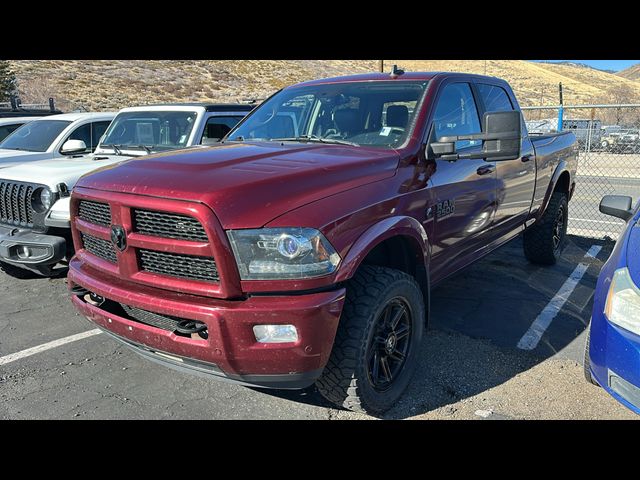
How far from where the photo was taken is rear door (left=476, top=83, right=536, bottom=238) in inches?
171

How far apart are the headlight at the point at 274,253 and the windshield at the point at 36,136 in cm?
587

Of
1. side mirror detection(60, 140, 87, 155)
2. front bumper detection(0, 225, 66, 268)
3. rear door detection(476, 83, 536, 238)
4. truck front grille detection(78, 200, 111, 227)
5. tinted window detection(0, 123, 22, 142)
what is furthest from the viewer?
tinted window detection(0, 123, 22, 142)

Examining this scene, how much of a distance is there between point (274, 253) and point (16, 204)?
380 centimetres

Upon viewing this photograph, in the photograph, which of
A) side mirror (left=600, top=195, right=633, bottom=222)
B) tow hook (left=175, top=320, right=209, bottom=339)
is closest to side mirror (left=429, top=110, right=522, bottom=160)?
side mirror (left=600, top=195, right=633, bottom=222)

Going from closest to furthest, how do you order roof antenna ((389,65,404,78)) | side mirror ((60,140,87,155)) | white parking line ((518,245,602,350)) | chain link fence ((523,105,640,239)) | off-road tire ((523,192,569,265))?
roof antenna ((389,65,404,78)), white parking line ((518,245,602,350)), off-road tire ((523,192,569,265)), side mirror ((60,140,87,155)), chain link fence ((523,105,640,239))

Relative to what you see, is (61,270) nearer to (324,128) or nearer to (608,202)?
(324,128)

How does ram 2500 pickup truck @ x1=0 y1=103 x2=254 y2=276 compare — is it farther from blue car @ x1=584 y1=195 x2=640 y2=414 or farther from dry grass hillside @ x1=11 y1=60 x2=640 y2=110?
dry grass hillside @ x1=11 y1=60 x2=640 y2=110

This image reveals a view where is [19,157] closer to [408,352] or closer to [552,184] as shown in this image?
[408,352]

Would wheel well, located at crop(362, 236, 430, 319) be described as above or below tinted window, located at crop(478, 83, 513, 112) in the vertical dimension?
below

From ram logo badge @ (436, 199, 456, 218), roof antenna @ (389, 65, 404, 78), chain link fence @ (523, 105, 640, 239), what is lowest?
chain link fence @ (523, 105, 640, 239)

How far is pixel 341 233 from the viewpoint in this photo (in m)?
2.53

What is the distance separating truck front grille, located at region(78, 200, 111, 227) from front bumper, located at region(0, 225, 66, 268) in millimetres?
1632

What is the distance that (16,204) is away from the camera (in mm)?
4988

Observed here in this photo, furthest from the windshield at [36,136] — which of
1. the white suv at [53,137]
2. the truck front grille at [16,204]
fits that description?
the truck front grille at [16,204]
